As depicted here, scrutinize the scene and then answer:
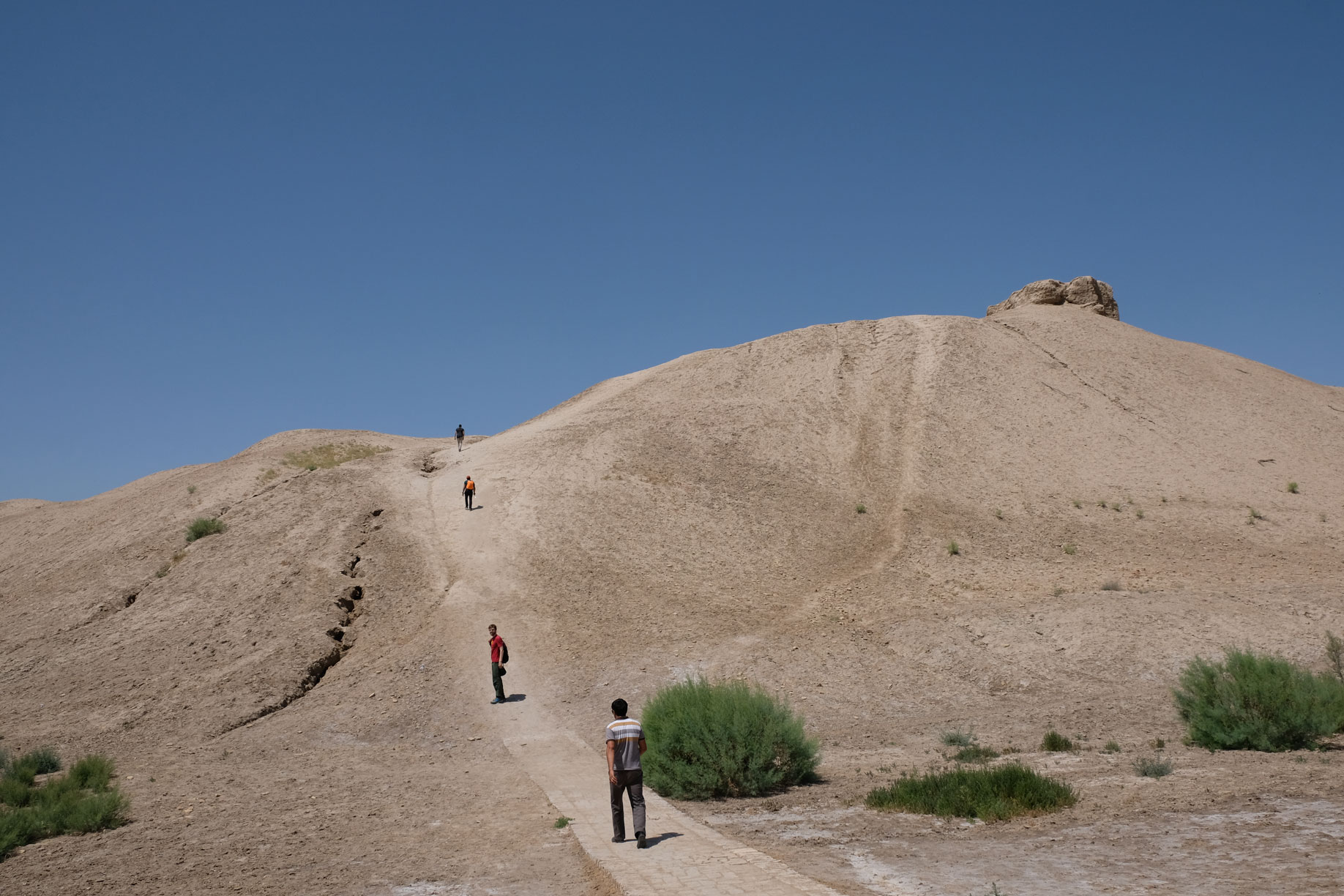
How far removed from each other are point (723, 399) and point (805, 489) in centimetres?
746

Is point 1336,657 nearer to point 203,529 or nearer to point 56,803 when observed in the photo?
point 56,803

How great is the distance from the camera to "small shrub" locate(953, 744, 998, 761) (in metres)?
12.9

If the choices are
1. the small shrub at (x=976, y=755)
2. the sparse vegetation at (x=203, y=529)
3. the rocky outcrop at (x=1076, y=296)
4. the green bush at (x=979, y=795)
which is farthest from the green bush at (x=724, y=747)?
the rocky outcrop at (x=1076, y=296)

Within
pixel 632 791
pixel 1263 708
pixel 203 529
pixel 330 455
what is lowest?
pixel 1263 708

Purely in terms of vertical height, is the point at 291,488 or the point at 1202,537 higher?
the point at 291,488

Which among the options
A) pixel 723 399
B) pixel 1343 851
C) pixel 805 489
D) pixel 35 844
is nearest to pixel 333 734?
pixel 35 844

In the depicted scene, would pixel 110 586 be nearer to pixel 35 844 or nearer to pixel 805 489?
pixel 35 844

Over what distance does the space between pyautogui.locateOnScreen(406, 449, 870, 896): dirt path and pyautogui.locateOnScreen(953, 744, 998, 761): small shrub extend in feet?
14.6

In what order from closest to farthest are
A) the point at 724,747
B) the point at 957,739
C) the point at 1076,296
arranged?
the point at 724,747 → the point at 957,739 → the point at 1076,296

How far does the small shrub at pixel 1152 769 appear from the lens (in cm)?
1102

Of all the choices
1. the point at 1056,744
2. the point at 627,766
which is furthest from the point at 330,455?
the point at 627,766

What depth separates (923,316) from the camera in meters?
42.8

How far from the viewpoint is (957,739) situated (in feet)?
46.8

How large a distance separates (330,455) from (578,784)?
27.4m
